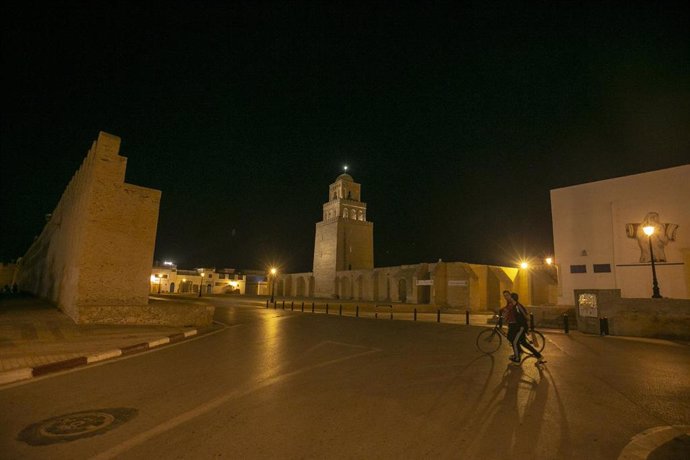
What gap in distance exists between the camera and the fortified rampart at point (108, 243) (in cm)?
1223

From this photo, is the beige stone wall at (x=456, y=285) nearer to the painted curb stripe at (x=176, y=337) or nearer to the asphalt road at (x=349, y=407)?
the asphalt road at (x=349, y=407)

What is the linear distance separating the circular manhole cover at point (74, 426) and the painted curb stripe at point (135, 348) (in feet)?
15.0

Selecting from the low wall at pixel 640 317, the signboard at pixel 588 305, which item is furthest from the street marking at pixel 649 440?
the signboard at pixel 588 305

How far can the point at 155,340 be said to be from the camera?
10039mm

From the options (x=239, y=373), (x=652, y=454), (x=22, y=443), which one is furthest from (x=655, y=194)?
(x=22, y=443)

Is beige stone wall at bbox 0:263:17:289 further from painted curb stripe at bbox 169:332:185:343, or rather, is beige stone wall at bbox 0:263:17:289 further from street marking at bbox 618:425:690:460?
street marking at bbox 618:425:690:460

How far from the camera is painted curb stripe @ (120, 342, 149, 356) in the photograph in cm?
862

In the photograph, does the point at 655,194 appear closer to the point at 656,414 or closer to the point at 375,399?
the point at 656,414

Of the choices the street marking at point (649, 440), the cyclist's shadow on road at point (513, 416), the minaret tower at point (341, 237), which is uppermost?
the minaret tower at point (341, 237)

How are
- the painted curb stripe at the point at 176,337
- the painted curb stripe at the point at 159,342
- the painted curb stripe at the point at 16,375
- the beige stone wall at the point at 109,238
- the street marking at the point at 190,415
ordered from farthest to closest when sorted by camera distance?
the beige stone wall at the point at 109,238 → the painted curb stripe at the point at 176,337 → the painted curb stripe at the point at 159,342 → the painted curb stripe at the point at 16,375 → the street marking at the point at 190,415

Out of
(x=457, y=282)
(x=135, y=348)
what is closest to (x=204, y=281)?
(x=457, y=282)

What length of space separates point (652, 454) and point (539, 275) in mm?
38642

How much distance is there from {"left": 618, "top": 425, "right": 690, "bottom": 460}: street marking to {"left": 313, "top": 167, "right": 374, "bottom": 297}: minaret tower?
48.9m

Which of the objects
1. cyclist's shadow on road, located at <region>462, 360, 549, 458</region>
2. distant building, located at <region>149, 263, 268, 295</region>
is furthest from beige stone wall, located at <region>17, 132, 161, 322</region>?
distant building, located at <region>149, 263, 268, 295</region>
